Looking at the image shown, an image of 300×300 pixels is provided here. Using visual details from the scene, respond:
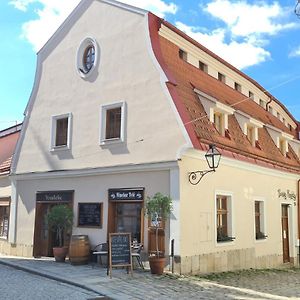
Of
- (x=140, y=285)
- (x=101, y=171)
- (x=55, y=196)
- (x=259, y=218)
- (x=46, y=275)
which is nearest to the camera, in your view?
(x=140, y=285)

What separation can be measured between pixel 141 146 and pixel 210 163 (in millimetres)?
2206

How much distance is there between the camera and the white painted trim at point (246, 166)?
13561 mm

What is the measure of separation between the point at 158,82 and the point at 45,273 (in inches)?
255

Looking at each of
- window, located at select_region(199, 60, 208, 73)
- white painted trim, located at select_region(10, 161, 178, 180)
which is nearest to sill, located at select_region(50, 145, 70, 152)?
white painted trim, located at select_region(10, 161, 178, 180)

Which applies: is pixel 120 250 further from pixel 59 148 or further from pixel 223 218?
pixel 59 148

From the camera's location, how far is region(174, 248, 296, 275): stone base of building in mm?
12859

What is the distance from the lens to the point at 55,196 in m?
16.4

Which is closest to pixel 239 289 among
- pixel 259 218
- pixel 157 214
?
pixel 157 214

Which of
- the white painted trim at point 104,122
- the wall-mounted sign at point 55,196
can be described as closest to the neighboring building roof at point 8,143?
the wall-mounted sign at point 55,196

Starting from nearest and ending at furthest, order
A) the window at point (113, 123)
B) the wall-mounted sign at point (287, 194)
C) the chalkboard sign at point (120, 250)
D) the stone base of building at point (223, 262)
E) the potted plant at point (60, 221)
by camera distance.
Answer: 1. the chalkboard sign at point (120, 250)
2. the stone base of building at point (223, 262)
3. the potted plant at point (60, 221)
4. the window at point (113, 123)
5. the wall-mounted sign at point (287, 194)

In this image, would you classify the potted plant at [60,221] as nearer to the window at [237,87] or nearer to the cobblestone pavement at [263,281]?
the cobblestone pavement at [263,281]

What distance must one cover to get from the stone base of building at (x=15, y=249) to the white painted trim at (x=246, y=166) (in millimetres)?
7444

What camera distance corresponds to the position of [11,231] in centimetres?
1773

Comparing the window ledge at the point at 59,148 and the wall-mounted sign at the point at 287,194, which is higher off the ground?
the window ledge at the point at 59,148
